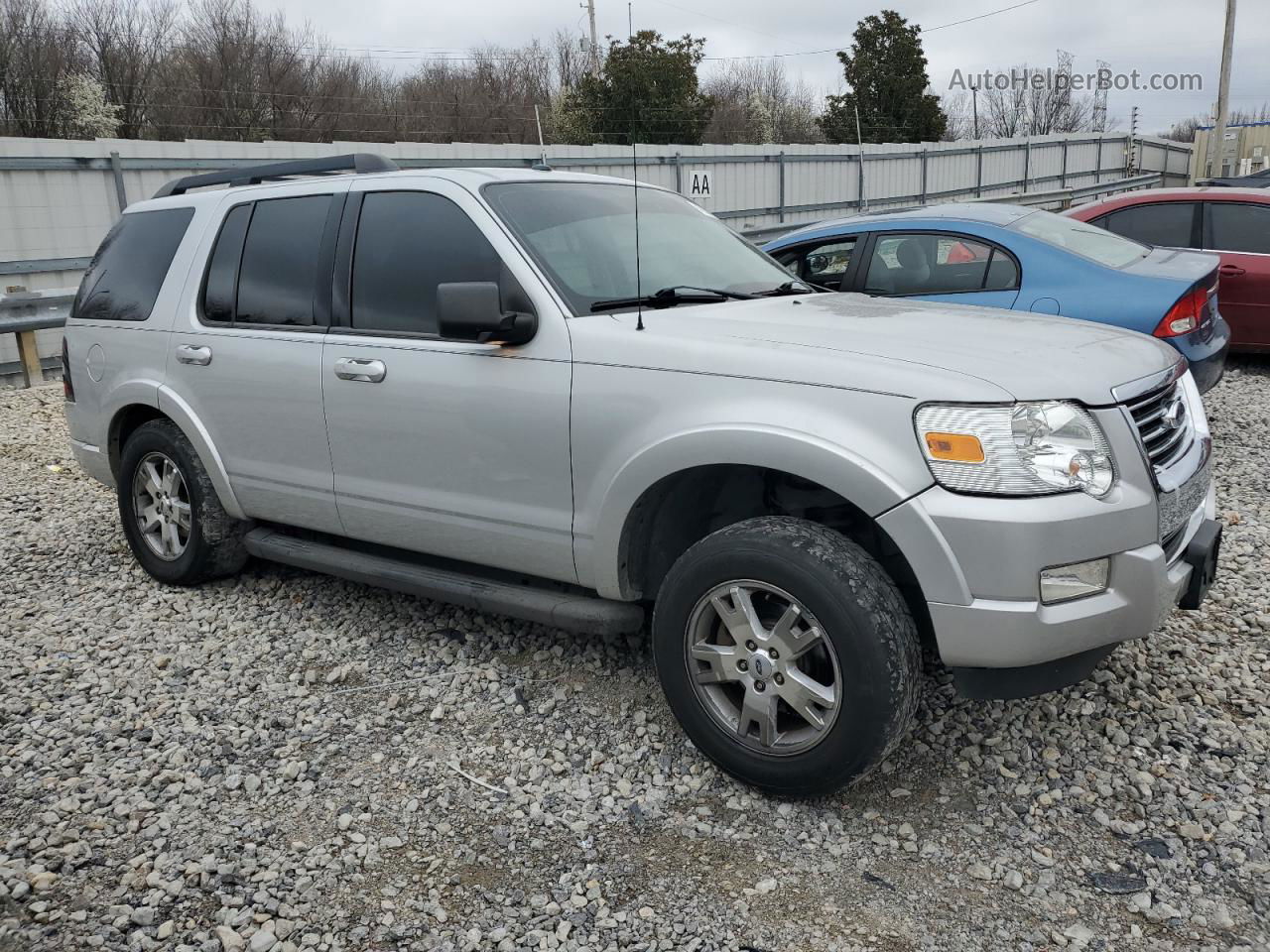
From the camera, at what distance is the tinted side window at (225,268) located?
186 inches

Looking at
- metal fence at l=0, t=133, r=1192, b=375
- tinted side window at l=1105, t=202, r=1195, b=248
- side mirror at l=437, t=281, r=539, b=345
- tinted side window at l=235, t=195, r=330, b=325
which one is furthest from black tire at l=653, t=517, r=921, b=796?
tinted side window at l=1105, t=202, r=1195, b=248

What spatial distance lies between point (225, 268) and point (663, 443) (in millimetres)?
2566

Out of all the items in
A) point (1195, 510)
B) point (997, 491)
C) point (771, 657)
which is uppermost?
point (997, 491)

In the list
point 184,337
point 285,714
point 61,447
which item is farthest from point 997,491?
point 61,447

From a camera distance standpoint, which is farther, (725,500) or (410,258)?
(410,258)

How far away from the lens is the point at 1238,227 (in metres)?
8.92

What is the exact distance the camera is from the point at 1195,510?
335 cm

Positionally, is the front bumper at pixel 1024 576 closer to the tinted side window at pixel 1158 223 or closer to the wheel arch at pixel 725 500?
the wheel arch at pixel 725 500

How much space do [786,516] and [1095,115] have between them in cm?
7006

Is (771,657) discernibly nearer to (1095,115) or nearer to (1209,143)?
(1209,143)

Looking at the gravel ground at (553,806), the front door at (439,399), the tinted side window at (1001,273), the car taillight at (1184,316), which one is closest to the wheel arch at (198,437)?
the gravel ground at (553,806)

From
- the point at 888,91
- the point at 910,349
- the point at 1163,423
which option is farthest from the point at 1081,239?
the point at 888,91

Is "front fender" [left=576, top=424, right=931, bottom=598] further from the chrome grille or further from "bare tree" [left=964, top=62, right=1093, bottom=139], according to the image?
"bare tree" [left=964, top=62, right=1093, bottom=139]

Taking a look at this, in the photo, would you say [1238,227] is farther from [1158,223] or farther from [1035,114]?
[1035,114]
